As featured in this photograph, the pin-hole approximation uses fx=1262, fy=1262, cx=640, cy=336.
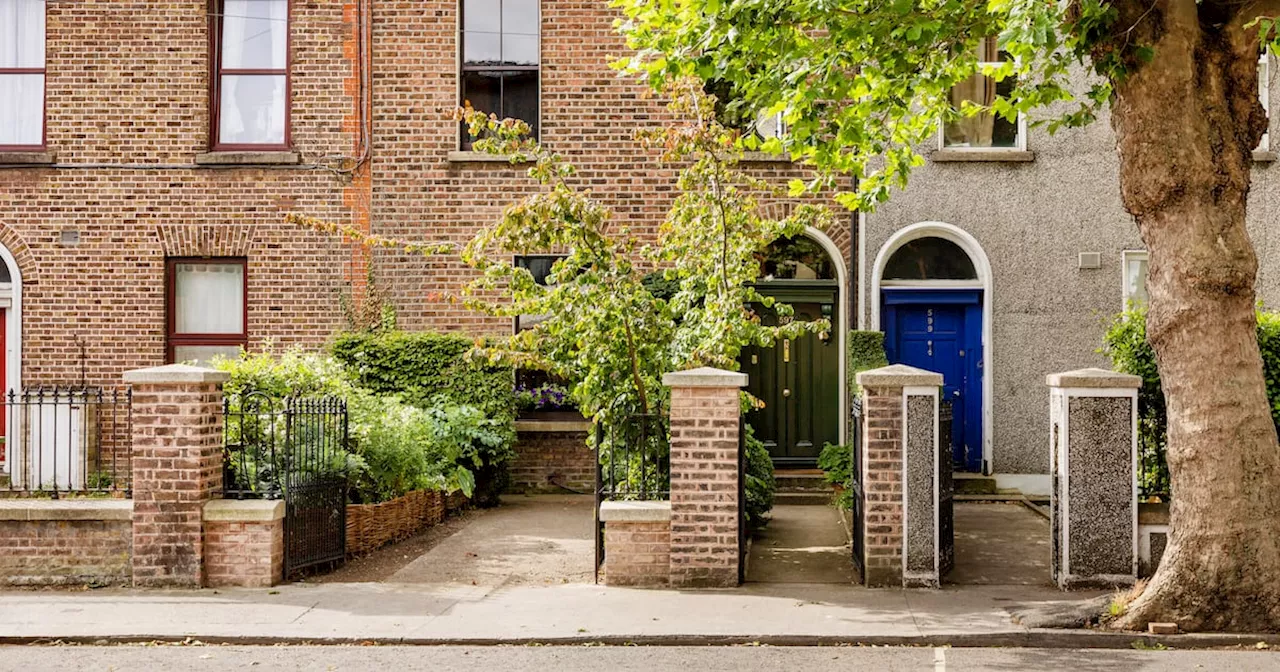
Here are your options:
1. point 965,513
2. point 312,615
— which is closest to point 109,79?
point 312,615

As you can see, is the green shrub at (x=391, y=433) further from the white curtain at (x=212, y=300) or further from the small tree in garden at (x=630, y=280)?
the white curtain at (x=212, y=300)

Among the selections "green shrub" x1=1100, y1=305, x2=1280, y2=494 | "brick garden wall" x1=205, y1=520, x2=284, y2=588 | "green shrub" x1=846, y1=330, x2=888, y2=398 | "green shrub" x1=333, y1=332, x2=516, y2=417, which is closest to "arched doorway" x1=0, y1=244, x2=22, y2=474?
"green shrub" x1=333, y1=332, x2=516, y2=417

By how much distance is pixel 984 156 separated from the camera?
603 inches

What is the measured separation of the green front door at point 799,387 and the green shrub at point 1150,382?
5.14 m

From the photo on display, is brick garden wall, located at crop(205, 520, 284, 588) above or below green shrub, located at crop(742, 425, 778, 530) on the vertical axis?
below

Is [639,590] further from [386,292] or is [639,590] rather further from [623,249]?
[386,292]

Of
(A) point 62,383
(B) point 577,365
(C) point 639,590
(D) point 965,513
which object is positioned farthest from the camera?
(A) point 62,383

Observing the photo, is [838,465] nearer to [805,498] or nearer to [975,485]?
[805,498]

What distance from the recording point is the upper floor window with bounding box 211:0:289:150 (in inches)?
628

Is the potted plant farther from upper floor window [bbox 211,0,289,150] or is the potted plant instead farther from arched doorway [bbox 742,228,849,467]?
upper floor window [bbox 211,0,289,150]

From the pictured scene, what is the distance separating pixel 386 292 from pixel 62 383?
4133mm

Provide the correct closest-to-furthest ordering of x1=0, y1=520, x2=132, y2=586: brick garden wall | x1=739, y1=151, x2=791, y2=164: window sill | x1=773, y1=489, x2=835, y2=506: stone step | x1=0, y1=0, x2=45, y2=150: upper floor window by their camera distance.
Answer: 1. x1=0, y1=520, x2=132, y2=586: brick garden wall
2. x1=773, y1=489, x2=835, y2=506: stone step
3. x1=739, y1=151, x2=791, y2=164: window sill
4. x1=0, y1=0, x2=45, y2=150: upper floor window

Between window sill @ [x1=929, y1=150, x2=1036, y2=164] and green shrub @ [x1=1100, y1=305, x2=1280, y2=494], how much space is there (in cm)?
492

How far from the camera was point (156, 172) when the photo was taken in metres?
15.8
